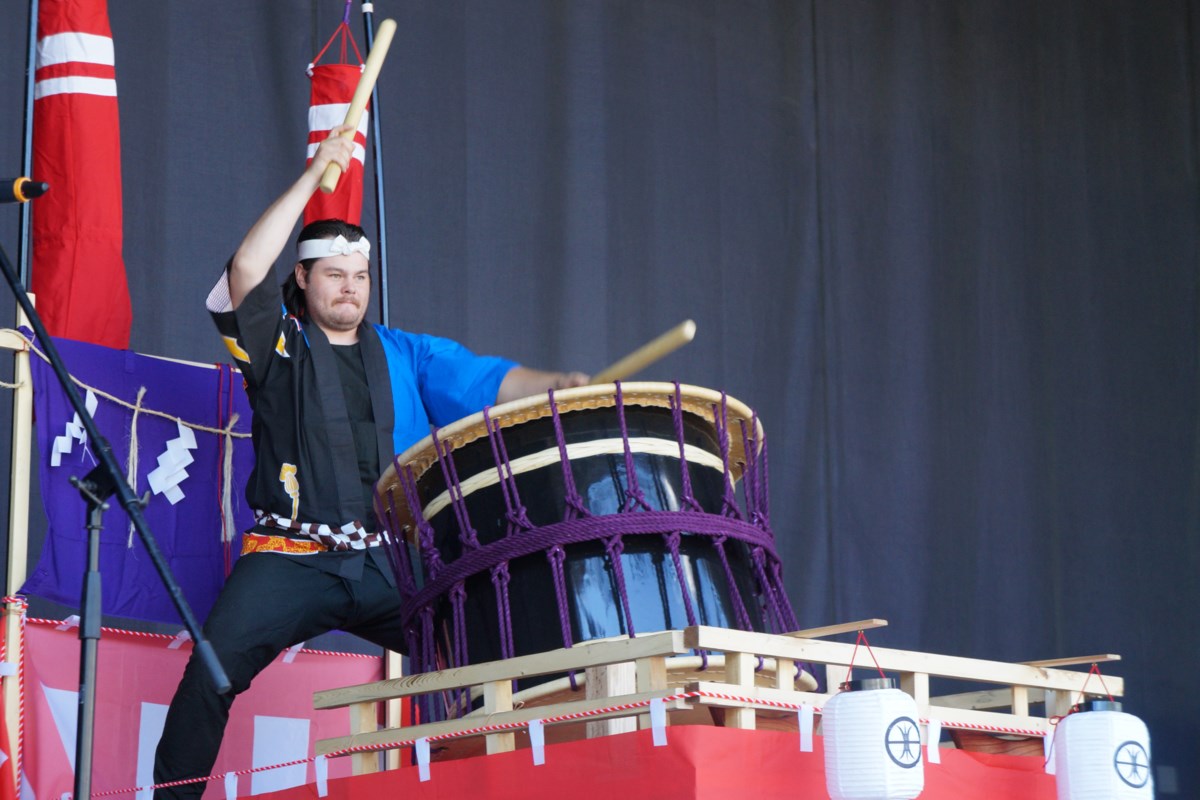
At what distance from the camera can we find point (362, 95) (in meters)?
2.93

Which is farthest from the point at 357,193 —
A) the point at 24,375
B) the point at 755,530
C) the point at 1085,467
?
the point at 1085,467

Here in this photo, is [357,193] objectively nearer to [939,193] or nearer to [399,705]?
[399,705]


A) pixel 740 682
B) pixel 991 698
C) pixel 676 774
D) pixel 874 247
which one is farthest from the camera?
pixel 874 247

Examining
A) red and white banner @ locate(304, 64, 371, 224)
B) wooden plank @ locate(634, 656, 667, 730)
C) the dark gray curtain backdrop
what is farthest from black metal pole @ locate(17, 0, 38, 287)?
wooden plank @ locate(634, 656, 667, 730)

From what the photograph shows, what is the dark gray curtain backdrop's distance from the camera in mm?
4625

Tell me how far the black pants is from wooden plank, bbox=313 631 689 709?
341 millimetres

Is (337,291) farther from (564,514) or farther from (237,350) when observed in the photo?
(564,514)

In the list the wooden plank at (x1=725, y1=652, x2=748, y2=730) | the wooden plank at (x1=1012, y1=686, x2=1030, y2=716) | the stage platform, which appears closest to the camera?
the stage platform

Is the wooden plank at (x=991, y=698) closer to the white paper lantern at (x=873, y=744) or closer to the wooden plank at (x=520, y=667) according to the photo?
the white paper lantern at (x=873, y=744)

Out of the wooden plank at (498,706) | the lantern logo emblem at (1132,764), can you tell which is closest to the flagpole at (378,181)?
the wooden plank at (498,706)

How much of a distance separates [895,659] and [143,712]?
154cm

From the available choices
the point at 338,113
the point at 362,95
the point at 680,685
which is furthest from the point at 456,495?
the point at 338,113

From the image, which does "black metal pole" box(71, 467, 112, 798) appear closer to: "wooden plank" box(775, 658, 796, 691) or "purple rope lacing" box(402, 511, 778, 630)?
"purple rope lacing" box(402, 511, 778, 630)

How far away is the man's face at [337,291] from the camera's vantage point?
3021 mm
